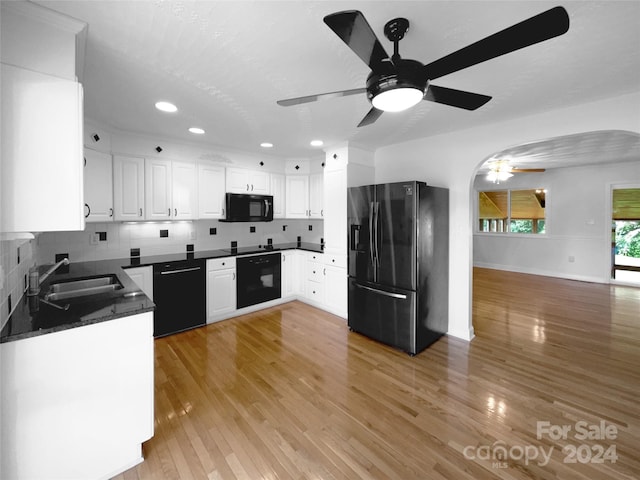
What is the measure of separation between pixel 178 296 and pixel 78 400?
1980 mm

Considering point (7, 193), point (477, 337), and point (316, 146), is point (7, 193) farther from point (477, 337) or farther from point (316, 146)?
point (477, 337)

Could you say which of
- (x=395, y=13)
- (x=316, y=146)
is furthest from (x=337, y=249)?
(x=395, y=13)

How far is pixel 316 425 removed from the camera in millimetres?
1910

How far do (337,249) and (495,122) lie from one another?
7.77ft

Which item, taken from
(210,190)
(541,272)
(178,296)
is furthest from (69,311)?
(541,272)

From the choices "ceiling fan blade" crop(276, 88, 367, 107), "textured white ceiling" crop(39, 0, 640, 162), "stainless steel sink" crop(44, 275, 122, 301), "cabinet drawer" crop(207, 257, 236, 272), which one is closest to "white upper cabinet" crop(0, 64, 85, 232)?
"textured white ceiling" crop(39, 0, 640, 162)

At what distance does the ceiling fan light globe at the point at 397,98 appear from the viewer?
1.31 metres

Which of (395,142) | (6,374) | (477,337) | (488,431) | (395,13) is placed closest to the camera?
(6,374)

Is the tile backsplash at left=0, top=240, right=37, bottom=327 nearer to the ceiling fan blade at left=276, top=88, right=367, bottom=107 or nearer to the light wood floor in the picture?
the light wood floor

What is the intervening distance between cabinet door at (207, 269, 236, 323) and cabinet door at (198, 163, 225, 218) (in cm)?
87

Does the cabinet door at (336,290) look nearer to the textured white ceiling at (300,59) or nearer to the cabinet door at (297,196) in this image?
the cabinet door at (297,196)

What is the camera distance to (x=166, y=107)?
8.32ft

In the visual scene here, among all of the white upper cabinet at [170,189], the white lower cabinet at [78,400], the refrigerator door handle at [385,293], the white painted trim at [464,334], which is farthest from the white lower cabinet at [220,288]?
the white painted trim at [464,334]

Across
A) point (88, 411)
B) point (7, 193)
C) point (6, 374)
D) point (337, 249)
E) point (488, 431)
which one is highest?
point (7, 193)
